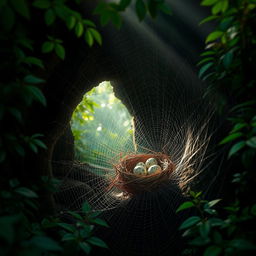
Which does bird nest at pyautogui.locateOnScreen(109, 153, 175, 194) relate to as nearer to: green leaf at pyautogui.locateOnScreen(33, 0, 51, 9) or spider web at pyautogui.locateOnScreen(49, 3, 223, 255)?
spider web at pyautogui.locateOnScreen(49, 3, 223, 255)

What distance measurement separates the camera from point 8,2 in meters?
0.50

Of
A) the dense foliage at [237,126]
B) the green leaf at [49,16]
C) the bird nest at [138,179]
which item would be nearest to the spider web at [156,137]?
the bird nest at [138,179]

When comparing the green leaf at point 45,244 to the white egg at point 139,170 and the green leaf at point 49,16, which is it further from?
the white egg at point 139,170

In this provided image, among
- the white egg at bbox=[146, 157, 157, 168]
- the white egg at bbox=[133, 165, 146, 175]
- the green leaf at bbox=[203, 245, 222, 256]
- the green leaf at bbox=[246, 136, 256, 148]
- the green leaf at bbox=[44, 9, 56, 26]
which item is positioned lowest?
the white egg at bbox=[133, 165, 146, 175]

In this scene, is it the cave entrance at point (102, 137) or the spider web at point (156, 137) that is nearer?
the spider web at point (156, 137)

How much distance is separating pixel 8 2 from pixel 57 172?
1.31 m

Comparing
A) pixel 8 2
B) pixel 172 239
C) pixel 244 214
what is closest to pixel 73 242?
pixel 244 214

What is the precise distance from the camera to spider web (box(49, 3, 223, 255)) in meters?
1.23

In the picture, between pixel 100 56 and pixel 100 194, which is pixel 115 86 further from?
pixel 100 194

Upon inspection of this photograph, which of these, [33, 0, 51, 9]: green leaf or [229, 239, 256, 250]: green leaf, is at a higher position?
[33, 0, 51, 9]: green leaf

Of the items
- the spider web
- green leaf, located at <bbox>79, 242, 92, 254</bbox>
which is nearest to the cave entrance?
the spider web

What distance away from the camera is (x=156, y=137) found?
2.05 m

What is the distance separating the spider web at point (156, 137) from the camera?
123cm

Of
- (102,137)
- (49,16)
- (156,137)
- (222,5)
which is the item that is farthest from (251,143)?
(102,137)
